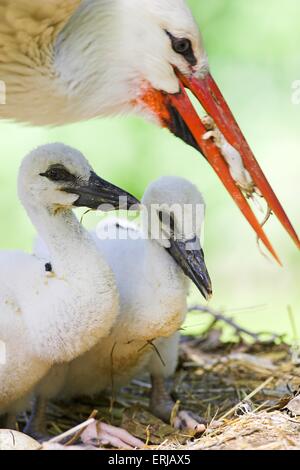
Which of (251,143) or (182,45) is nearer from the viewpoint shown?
(182,45)

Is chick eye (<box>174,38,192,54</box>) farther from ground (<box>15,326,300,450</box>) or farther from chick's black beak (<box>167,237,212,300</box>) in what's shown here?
ground (<box>15,326,300,450</box>)

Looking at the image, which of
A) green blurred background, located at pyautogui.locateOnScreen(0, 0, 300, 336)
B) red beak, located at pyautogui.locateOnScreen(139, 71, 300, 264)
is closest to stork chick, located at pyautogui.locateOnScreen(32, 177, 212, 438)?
red beak, located at pyautogui.locateOnScreen(139, 71, 300, 264)

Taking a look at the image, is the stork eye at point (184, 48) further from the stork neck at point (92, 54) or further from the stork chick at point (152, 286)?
the stork chick at point (152, 286)

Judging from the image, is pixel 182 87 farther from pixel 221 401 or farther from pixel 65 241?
pixel 221 401

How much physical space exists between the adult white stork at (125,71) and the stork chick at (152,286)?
30 cm

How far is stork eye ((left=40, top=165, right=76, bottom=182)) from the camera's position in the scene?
4.94 meters

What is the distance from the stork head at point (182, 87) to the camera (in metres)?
4.89

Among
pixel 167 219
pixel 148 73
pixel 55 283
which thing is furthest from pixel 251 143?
pixel 55 283

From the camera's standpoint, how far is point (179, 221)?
518 centimetres

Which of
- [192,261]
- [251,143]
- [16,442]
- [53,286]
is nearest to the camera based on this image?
[16,442]

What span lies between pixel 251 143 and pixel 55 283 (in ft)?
A: 13.6
